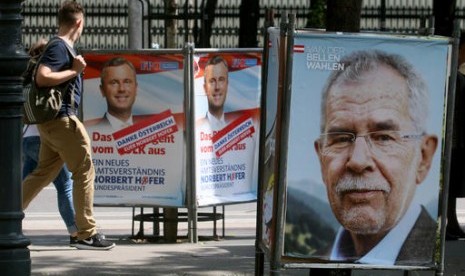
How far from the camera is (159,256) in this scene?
954 centimetres

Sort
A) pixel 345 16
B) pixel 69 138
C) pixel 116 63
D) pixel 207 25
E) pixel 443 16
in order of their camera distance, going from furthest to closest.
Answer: pixel 207 25
pixel 443 16
pixel 116 63
pixel 69 138
pixel 345 16

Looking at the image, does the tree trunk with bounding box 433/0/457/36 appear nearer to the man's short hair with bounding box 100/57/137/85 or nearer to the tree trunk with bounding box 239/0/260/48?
the man's short hair with bounding box 100/57/137/85

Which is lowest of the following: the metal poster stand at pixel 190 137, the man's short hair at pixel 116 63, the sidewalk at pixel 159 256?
the sidewalk at pixel 159 256

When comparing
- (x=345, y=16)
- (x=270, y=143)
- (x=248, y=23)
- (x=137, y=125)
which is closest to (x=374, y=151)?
(x=270, y=143)

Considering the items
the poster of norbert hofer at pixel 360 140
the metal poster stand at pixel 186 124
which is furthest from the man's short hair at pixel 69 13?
the poster of norbert hofer at pixel 360 140

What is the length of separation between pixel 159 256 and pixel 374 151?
304 cm

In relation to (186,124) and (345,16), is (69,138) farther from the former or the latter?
(345,16)

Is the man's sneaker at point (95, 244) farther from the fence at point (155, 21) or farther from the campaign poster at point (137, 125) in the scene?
the fence at point (155, 21)

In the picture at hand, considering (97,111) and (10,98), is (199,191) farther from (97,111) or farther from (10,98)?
(10,98)

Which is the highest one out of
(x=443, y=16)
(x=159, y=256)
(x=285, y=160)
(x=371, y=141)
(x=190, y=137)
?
(x=443, y=16)

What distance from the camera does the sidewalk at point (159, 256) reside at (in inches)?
351

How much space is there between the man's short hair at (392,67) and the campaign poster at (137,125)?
3.68 m

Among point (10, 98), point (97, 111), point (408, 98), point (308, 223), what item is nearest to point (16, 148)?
point (10, 98)

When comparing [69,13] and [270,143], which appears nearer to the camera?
[270,143]
